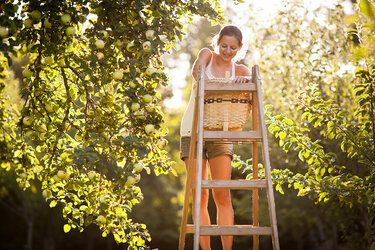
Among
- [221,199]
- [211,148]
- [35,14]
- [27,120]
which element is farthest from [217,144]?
[35,14]

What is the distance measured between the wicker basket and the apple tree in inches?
14.1

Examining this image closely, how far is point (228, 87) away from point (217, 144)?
509 mm

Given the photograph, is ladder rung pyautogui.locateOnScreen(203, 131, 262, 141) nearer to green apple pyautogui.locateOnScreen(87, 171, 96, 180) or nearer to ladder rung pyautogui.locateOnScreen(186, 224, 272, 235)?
ladder rung pyautogui.locateOnScreen(186, 224, 272, 235)

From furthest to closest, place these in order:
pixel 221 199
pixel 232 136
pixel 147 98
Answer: pixel 221 199, pixel 147 98, pixel 232 136

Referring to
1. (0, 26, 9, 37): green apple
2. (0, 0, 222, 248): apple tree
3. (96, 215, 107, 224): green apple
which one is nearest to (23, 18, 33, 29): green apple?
(0, 0, 222, 248): apple tree

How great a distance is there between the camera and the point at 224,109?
3.20 m

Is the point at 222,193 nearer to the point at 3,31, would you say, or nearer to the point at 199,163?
the point at 199,163

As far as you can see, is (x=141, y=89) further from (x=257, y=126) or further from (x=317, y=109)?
(x=317, y=109)

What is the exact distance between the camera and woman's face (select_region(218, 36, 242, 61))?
10.7ft

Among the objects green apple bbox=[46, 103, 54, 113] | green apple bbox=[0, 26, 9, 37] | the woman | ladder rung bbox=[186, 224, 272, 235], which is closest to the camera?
green apple bbox=[0, 26, 9, 37]

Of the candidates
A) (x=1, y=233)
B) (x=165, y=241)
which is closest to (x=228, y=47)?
(x=165, y=241)

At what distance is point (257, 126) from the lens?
3252 mm

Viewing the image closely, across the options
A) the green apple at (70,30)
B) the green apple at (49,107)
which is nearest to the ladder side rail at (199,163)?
the green apple at (70,30)

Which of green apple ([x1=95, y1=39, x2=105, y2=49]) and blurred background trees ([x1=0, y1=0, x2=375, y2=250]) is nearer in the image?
green apple ([x1=95, y1=39, x2=105, y2=49])
